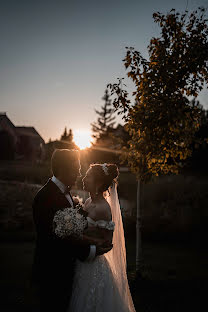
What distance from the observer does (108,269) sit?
Answer: 366 cm

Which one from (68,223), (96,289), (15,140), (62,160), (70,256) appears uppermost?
(15,140)

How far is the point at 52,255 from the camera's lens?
3.12 metres

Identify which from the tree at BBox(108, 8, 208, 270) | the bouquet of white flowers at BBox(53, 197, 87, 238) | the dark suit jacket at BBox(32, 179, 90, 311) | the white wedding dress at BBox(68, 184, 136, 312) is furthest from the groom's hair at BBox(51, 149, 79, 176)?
the tree at BBox(108, 8, 208, 270)

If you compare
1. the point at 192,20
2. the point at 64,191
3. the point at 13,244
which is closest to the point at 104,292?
the point at 64,191

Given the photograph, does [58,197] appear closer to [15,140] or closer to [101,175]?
[101,175]

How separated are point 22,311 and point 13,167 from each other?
14023 mm

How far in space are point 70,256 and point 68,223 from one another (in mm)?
560

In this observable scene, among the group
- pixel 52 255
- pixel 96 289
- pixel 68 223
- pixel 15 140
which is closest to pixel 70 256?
pixel 52 255

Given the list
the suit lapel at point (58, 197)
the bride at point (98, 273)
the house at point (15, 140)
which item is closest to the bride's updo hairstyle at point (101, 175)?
the bride at point (98, 273)

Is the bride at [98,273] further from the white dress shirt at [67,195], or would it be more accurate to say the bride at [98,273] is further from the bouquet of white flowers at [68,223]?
the bouquet of white flowers at [68,223]

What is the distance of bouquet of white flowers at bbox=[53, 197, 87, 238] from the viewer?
2.87 meters

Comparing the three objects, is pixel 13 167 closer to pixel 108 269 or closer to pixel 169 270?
pixel 169 270

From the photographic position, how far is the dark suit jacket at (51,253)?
3082 mm

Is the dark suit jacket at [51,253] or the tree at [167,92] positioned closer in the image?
the dark suit jacket at [51,253]
